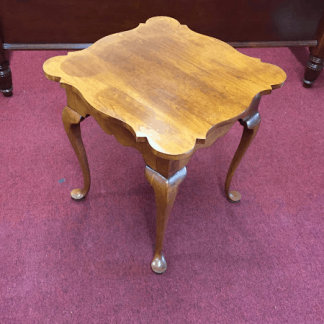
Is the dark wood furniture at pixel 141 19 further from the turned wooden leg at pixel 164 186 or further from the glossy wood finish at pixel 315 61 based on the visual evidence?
the turned wooden leg at pixel 164 186

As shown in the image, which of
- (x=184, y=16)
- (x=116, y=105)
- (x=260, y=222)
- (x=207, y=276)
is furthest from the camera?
(x=184, y=16)

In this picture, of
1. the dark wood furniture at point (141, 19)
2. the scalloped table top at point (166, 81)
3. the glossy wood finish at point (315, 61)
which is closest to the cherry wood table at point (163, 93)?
the scalloped table top at point (166, 81)

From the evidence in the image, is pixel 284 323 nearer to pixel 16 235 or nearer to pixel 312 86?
pixel 16 235

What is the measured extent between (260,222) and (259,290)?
0.28m

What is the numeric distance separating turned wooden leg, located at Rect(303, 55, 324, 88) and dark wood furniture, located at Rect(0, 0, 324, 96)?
0.16m

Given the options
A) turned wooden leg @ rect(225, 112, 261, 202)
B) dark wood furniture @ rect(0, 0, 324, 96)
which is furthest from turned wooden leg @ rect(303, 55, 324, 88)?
turned wooden leg @ rect(225, 112, 261, 202)

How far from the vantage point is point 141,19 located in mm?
1531

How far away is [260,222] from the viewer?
132 cm

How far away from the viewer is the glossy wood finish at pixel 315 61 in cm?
173

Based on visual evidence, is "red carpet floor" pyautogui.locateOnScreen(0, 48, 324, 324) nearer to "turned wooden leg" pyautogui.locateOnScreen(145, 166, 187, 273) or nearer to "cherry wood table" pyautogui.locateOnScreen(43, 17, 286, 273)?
"cherry wood table" pyautogui.locateOnScreen(43, 17, 286, 273)

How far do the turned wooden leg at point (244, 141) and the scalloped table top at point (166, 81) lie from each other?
11 cm

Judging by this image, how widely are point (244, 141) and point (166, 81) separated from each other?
37 cm

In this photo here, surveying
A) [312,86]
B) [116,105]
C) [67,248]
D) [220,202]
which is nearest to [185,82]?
[116,105]

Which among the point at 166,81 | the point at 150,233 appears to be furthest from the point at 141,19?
the point at 150,233
